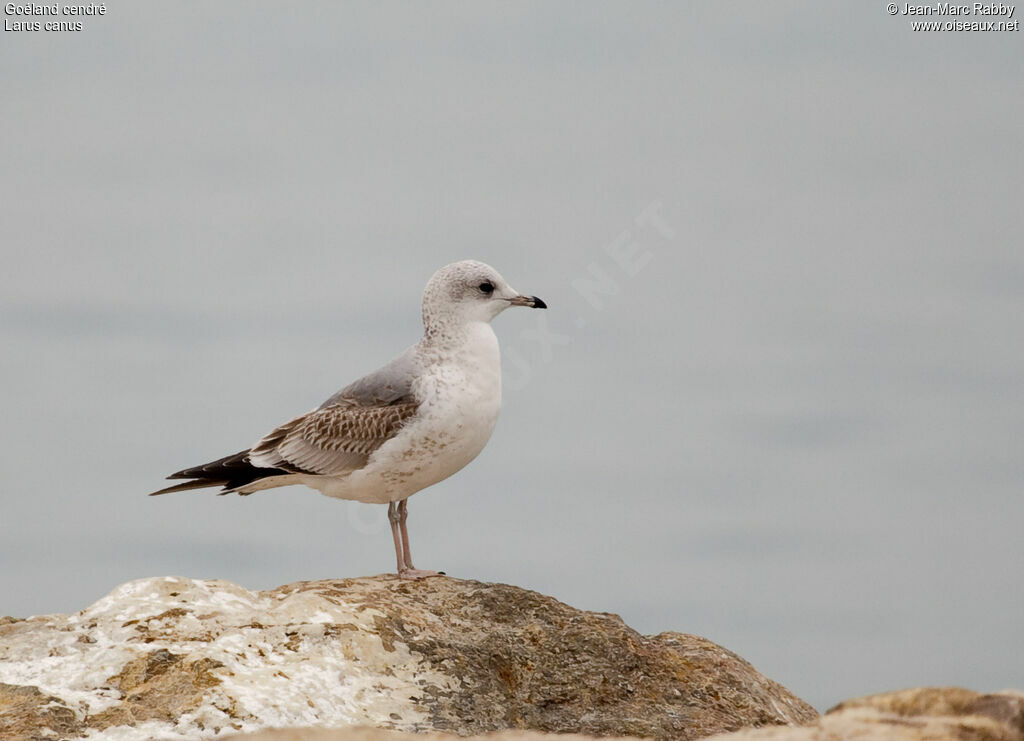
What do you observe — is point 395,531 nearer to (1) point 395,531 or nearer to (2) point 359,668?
(1) point 395,531

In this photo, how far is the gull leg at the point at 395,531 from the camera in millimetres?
10527

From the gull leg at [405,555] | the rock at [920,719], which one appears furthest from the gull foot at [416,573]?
the rock at [920,719]

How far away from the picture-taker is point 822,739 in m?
5.95

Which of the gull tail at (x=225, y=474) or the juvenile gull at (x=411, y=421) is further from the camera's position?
the gull tail at (x=225, y=474)

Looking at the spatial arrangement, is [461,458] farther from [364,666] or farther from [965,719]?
[965,719]

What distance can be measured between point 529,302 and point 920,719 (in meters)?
5.30

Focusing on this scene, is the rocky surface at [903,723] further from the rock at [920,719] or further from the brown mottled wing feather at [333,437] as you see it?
the brown mottled wing feather at [333,437]

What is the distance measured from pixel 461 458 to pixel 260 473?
6.03ft

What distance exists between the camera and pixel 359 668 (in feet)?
27.9

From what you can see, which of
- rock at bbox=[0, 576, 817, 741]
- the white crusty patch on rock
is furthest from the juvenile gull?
the white crusty patch on rock

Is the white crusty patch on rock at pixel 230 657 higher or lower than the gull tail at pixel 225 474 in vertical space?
lower

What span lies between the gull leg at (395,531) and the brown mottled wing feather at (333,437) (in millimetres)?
559

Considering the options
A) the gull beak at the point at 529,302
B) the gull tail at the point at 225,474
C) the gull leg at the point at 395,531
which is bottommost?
the gull leg at the point at 395,531

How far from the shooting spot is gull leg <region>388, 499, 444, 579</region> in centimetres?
1042
